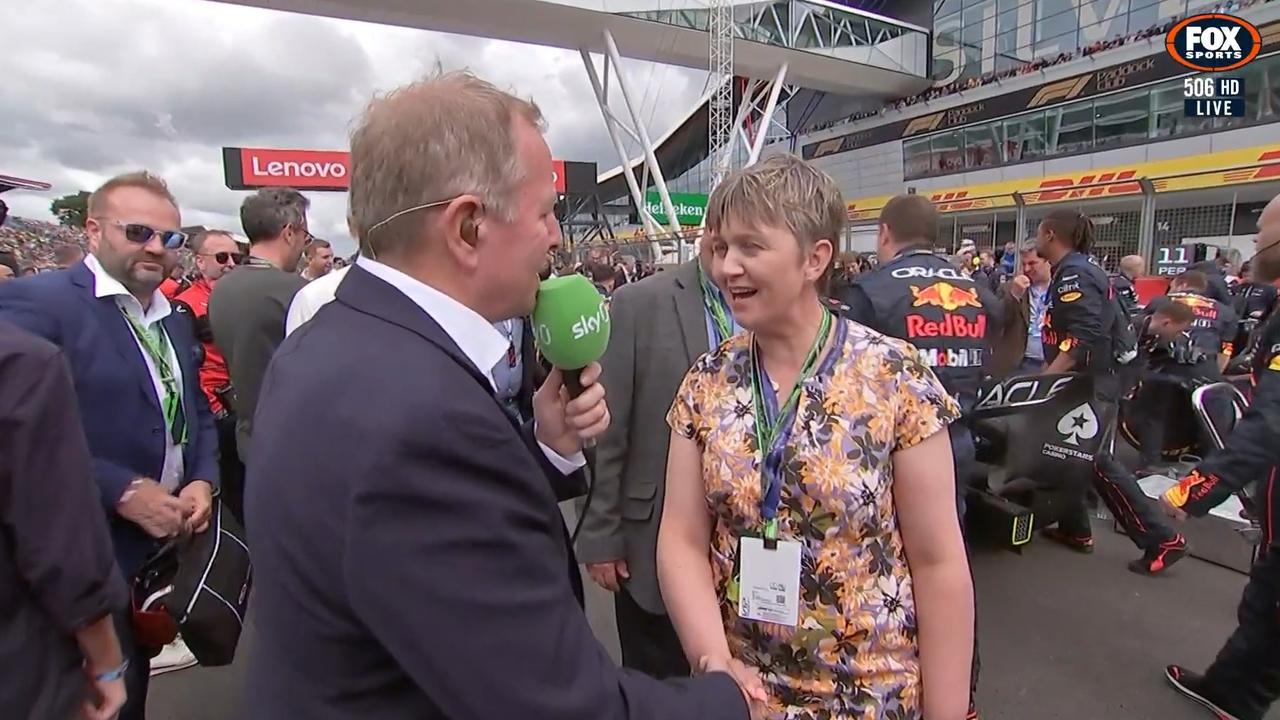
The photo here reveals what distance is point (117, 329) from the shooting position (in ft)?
7.25

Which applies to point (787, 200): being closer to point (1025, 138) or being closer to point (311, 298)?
point (311, 298)

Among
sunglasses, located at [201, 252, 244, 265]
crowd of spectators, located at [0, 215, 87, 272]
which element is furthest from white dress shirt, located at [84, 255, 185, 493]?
crowd of spectators, located at [0, 215, 87, 272]

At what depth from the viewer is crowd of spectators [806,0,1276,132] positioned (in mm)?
19531

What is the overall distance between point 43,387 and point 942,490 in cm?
183

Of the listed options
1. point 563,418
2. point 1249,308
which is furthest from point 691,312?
point 1249,308

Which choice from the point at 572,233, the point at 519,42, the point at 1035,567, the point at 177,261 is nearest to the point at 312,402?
the point at 177,261

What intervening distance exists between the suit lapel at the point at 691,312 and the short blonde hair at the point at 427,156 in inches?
48.0

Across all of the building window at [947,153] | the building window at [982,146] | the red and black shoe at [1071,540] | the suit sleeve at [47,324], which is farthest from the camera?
the building window at [947,153]

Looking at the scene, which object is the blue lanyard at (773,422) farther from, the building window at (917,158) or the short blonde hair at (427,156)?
the building window at (917,158)

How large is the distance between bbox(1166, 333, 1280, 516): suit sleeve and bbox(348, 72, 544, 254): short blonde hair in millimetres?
2693

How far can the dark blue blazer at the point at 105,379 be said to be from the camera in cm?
208

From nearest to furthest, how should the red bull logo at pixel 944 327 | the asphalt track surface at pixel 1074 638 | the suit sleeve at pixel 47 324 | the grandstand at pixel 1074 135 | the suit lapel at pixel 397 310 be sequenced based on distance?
the suit lapel at pixel 397 310 < the suit sleeve at pixel 47 324 < the asphalt track surface at pixel 1074 638 < the red bull logo at pixel 944 327 < the grandstand at pixel 1074 135

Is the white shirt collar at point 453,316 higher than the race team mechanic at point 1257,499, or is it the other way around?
the white shirt collar at point 453,316

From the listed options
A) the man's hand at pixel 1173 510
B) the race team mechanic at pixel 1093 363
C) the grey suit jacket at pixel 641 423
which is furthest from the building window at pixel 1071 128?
the grey suit jacket at pixel 641 423
